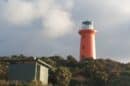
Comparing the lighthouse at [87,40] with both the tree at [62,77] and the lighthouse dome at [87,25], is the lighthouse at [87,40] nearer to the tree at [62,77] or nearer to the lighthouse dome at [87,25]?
the lighthouse dome at [87,25]

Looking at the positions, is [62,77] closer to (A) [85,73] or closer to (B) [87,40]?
(A) [85,73]

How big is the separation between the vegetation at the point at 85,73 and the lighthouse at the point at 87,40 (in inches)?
150

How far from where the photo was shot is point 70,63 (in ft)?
159

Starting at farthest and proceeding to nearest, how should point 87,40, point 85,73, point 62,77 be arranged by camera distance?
point 87,40
point 85,73
point 62,77

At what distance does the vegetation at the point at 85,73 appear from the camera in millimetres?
39219

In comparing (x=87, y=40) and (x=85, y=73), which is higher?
(x=87, y=40)

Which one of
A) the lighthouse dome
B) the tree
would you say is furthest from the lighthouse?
the tree

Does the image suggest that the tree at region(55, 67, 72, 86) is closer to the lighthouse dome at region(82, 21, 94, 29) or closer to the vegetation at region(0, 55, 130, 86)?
the vegetation at region(0, 55, 130, 86)

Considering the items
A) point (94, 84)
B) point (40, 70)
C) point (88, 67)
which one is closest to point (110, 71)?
point (88, 67)

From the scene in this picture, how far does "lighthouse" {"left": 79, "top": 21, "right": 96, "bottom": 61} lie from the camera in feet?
178

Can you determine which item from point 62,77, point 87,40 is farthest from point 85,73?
point 87,40

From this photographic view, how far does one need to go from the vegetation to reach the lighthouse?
12.5 feet

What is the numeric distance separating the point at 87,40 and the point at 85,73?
11.5m

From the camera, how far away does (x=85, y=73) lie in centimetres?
4400
